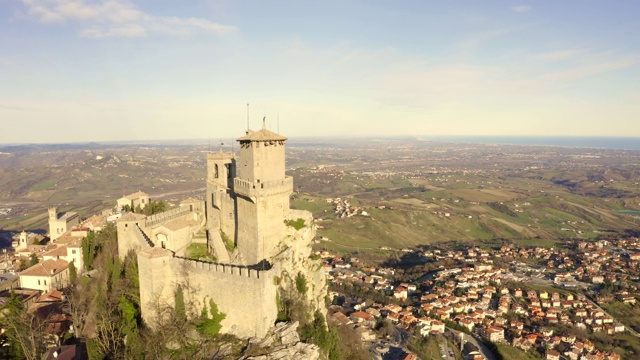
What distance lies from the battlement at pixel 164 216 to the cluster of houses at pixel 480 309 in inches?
1654

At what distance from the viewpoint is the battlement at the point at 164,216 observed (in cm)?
3650

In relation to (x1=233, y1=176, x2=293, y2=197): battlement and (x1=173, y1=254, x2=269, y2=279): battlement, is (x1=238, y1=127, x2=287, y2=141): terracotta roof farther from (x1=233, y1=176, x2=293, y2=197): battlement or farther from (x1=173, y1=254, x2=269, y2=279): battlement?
(x1=173, y1=254, x2=269, y2=279): battlement

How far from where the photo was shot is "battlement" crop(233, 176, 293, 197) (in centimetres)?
3212

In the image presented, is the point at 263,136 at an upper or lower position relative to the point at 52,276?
upper

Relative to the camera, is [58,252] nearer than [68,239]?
Yes

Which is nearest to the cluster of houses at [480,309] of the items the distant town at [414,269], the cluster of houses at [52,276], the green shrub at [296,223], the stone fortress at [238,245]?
the distant town at [414,269]

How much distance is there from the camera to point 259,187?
105 ft

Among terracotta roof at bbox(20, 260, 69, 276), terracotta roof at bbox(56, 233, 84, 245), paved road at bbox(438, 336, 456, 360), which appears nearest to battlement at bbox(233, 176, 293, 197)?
terracotta roof at bbox(20, 260, 69, 276)

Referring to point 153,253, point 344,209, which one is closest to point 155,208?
point 153,253

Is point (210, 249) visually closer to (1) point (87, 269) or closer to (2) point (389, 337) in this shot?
(1) point (87, 269)

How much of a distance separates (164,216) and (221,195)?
594cm

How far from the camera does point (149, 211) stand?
45.5 metres

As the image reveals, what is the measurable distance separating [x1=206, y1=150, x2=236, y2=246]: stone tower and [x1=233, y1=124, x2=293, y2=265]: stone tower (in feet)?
6.86

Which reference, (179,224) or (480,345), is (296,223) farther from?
(480,345)
